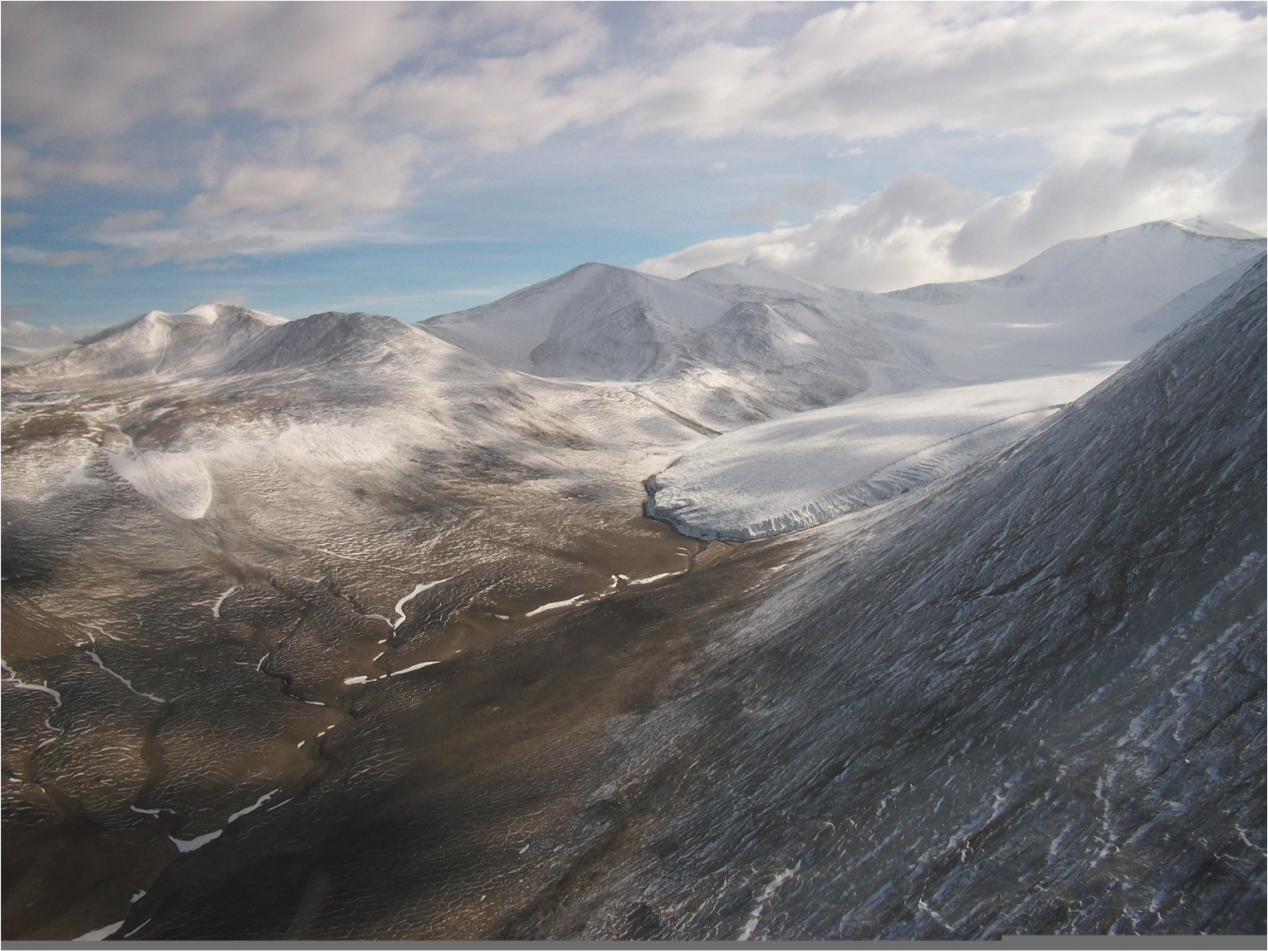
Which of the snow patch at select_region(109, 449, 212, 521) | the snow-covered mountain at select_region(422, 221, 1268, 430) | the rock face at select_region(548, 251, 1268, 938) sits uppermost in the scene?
the snow-covered mountain at select_region(422, 221, 1268, 430)

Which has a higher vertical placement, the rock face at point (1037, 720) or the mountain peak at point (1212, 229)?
the mountain peak at point (1212, 229)

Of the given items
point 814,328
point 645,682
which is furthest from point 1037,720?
point 814,328

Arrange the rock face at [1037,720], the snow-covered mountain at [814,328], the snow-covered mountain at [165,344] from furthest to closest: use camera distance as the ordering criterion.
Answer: the snow-covered mountain at [814,328] < the snow-covered mountain at [165,344] < the rock face at [1037,720]

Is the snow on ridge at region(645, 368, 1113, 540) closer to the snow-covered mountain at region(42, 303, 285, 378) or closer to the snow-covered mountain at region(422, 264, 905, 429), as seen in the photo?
the snow-covered mountain at region(422, 264, 905, 429)

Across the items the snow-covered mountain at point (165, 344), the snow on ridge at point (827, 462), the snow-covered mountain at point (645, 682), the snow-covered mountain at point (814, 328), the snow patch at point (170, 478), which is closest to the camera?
the snow-covered mountain at point (645, 682)

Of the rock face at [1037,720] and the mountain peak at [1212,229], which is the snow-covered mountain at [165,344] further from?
the mountain peak at [1212,229]

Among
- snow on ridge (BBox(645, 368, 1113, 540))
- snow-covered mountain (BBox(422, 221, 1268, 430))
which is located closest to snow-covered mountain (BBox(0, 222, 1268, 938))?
snow on ridge (BBox(645, 368, 1113, 540))

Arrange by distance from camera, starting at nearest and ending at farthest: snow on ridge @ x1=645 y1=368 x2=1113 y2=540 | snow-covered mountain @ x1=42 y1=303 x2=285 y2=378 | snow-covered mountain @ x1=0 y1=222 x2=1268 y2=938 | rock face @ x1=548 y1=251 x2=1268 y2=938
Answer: rock face @ x1=548 y1=251 x2=1268 y2=938 → snow-covered mountain @ x1=0 y1=222 x2=1268 y2=938 → snow on ridge @ x1=645 y1=368 x2=1113 y2=540 → snow-covered mountain @ x1=42 y1=303 x2=285 y2=378

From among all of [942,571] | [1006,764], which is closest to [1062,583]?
[942,571]

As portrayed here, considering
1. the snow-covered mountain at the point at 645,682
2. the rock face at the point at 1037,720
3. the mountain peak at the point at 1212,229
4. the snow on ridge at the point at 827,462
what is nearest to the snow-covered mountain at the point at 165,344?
the snow-covered mountain at the point at 645,682
